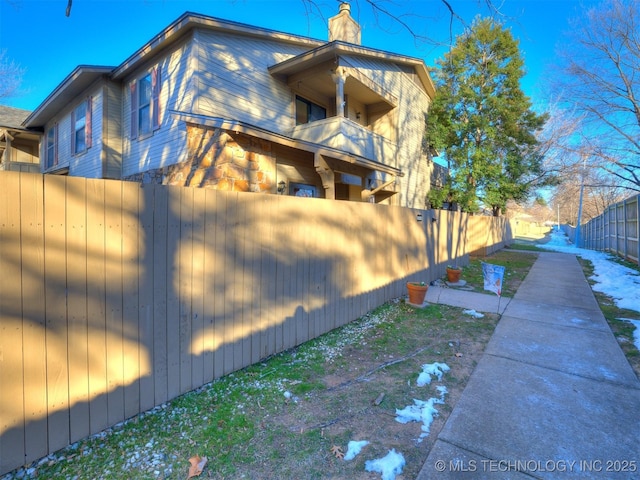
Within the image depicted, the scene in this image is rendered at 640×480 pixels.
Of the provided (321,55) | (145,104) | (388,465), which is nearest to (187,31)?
(145,104)

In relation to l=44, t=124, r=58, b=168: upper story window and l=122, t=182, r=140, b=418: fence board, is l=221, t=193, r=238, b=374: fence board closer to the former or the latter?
l=122, t=182, r=140, b=418: fence board

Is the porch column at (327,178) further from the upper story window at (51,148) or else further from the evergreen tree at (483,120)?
the upper story window at (51,148)

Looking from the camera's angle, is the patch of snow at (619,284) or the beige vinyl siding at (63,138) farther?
the beige vinyl siding at (63,138)

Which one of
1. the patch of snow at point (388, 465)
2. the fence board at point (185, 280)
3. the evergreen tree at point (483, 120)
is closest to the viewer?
the patch of snow at point (388, 465)

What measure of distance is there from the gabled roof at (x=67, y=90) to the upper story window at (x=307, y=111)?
580 centimetres

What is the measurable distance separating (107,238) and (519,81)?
63.2 feet

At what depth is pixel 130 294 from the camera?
2.57 m

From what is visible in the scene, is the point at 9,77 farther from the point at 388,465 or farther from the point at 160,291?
the point at 388,465

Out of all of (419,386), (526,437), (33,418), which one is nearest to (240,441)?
(33,418)

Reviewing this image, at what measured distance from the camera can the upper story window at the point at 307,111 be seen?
34.8ft

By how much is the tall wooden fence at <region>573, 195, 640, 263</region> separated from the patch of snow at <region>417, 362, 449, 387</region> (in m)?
10.7

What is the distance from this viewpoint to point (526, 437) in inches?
96.6

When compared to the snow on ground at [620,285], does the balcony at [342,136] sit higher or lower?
higher

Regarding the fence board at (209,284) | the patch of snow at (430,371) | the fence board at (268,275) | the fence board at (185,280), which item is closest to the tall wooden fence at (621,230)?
the patch of snow at (430,371)
